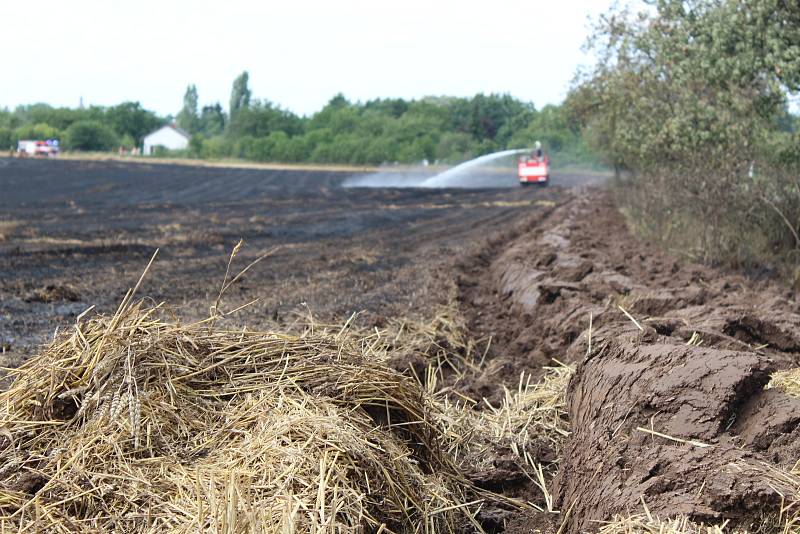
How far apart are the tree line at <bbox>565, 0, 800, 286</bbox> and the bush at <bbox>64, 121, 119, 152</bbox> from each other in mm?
79469

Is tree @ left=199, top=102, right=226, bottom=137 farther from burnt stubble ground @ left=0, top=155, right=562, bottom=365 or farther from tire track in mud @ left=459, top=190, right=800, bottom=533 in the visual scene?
tire track in mud @ left=459, top=190, right=800, bottom=533

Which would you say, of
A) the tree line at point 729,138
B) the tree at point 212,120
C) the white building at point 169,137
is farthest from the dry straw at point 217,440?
the tree at point 212,120

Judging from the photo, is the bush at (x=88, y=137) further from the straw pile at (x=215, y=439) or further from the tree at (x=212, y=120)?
the straw pile at (x=215, y=439)

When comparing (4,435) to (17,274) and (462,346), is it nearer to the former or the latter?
(462,346)

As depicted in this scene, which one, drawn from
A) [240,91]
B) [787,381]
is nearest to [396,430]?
[787,381]

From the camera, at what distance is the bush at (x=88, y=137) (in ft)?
291

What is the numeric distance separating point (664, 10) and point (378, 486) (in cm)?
1370

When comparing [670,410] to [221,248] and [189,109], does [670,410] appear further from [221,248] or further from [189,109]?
[189,109]

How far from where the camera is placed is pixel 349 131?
98188 mm

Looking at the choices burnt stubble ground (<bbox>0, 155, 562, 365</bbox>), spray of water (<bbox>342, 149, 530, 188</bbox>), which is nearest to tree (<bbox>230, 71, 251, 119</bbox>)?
spray of water (<bbox>342, 149, 530, 188</bbox>)

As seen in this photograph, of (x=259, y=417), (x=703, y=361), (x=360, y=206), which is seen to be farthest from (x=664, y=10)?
(x=360, y=206)

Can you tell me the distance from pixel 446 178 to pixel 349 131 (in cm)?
4129

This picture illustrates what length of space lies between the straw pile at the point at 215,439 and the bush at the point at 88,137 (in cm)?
9014

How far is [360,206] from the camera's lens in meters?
31.2
